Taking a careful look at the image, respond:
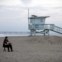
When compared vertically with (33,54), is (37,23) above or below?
above

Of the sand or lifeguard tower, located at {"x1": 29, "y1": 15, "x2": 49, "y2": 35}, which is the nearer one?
the sand

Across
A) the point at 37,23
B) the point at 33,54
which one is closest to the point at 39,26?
the point at 37,23

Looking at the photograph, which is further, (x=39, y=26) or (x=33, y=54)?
(x=39, y=26)

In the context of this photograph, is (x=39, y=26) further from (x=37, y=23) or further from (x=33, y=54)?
(x=33, y=54)

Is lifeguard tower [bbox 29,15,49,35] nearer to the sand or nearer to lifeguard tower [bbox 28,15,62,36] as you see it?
lifeguard tower [bbox 28,15,62,36]

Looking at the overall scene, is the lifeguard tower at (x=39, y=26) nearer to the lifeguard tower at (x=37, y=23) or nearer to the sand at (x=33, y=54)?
the lifeguard tower at (x=37, y=23)

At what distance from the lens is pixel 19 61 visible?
1492 centimetres

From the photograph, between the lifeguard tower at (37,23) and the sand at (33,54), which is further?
the lifeguard tower at (37,23)

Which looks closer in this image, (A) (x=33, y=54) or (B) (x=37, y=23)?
(A) (x=33, y=54)

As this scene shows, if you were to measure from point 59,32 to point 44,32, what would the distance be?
2.85m

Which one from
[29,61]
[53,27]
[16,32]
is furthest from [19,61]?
[16,32]

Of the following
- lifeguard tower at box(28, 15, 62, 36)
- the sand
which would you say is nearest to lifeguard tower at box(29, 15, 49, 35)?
lifeguard tower at box(28, 15, 62, 36)

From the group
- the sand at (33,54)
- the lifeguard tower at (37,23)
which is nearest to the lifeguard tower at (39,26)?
the lifeguard tower at (37,23)

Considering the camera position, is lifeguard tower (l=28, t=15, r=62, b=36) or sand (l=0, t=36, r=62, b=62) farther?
lifeguard tower (l=28, t=15, r=62, b=36)
